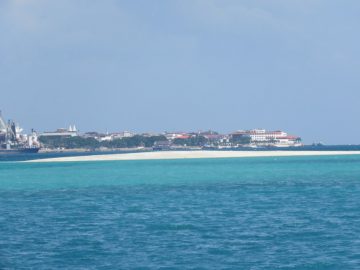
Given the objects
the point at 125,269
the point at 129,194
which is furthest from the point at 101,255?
the point at 129,194

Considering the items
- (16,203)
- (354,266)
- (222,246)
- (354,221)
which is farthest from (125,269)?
(16,203)

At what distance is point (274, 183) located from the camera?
48.5 metres

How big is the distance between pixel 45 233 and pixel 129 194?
1627cm

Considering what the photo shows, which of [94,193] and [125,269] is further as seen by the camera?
[94,193]

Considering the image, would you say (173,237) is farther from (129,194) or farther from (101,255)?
(129,194)

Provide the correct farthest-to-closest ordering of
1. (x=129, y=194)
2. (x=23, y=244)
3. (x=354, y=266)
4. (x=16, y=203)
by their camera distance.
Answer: (x=129, y=194)
(x=16, y=203)
(x=23, y=244)
(x=354, y=266)

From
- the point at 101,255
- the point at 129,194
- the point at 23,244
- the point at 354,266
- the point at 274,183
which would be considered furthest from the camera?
the point at 274,183

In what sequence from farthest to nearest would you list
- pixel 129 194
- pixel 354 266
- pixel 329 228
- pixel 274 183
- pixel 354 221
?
pixel 274 183, pixel 129 194, pixel 354 221, pixel 329 228, pixel 354 266

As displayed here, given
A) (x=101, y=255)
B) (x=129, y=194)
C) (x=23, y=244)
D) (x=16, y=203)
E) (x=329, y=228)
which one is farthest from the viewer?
(x=129, y=194)

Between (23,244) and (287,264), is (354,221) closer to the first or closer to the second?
(287,264)

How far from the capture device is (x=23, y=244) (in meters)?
22.8

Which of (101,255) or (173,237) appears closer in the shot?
(101,255)

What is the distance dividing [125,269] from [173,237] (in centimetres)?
467

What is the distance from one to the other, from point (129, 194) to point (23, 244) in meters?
18.6
